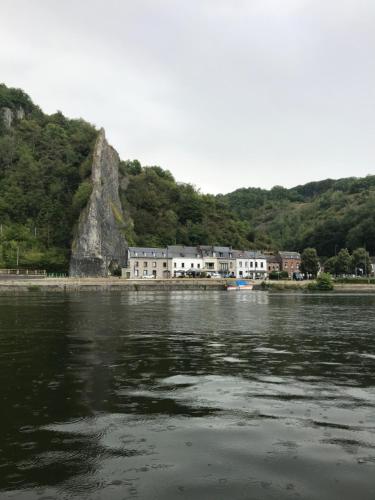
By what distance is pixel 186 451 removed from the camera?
813 cm

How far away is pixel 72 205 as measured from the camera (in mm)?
141375

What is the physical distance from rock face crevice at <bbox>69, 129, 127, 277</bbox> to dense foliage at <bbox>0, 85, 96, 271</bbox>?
16.3 ft

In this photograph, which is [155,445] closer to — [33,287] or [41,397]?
[41,397]

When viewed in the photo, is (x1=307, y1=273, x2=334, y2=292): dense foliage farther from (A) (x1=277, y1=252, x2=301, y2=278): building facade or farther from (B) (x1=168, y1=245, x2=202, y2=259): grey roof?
(A) (x1=277, y1=252, x2=301, y2=278): building facade

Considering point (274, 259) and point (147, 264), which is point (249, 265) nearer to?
point (274, 259)

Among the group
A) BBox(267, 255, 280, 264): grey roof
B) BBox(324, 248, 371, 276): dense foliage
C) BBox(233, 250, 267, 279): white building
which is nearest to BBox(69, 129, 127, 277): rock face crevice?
BBox(233, 250, 267, 279): white building

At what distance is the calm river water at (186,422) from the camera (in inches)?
271

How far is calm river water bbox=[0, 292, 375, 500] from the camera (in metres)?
6.88

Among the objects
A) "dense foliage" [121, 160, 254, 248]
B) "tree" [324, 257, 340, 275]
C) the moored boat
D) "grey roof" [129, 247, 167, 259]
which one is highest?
"dense foliage" [121, 160, 254, 248]

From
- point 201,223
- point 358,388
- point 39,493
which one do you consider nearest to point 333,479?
point 39,493

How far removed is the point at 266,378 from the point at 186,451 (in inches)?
257

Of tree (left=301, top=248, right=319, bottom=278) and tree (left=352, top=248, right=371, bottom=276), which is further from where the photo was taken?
tree (left=352, top=248, right=371, bottom=276)

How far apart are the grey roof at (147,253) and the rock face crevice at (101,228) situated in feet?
15.2

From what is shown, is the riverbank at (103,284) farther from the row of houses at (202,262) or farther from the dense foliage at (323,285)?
the dense foliage at (323,285)
